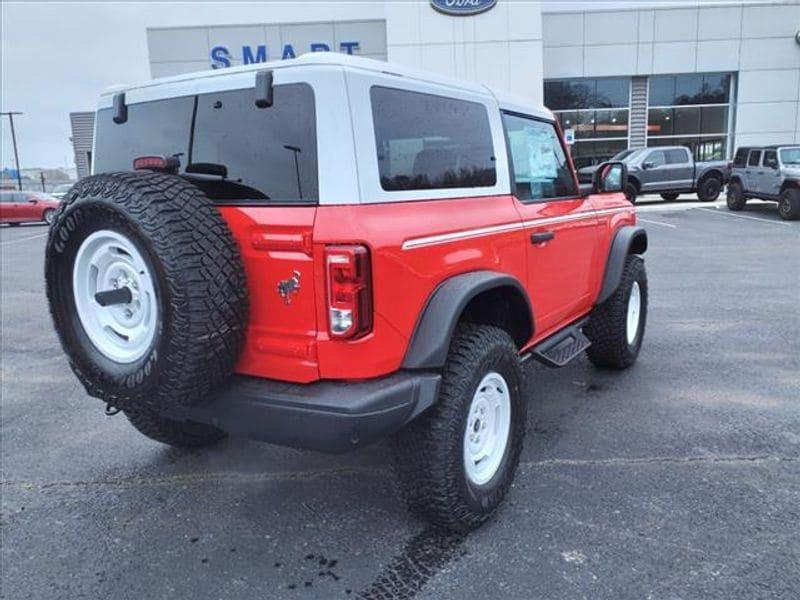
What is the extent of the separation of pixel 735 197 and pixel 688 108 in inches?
370

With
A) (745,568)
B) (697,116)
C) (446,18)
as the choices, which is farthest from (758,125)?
(745,568)

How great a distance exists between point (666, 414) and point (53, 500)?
370 centimetres

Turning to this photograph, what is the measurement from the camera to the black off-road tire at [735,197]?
60.3 feet

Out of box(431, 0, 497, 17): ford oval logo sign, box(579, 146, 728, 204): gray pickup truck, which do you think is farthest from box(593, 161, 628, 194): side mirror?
box(431, 0, 497, 17): ford oval logo sign

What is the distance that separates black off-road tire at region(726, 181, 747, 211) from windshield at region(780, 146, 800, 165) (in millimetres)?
1704

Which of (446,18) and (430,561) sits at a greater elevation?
(446,18)

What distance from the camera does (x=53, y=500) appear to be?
11.4ft

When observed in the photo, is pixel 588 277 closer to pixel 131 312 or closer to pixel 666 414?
pixel 666 414

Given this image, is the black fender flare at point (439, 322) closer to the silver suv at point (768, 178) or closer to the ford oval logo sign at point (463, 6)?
the silver suv at point (768, 178)

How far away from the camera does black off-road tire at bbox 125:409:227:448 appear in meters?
3.68

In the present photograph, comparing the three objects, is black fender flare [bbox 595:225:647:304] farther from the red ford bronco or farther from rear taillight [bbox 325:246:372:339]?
rear taillight [bbox 325:246:372:339]

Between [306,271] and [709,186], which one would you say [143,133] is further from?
[709,186]

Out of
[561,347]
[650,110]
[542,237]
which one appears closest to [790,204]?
[650,110]

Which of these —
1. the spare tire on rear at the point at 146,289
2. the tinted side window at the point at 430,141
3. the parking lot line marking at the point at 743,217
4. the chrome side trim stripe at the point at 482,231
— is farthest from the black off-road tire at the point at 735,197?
the spare tire on rear at the point at 146,289
